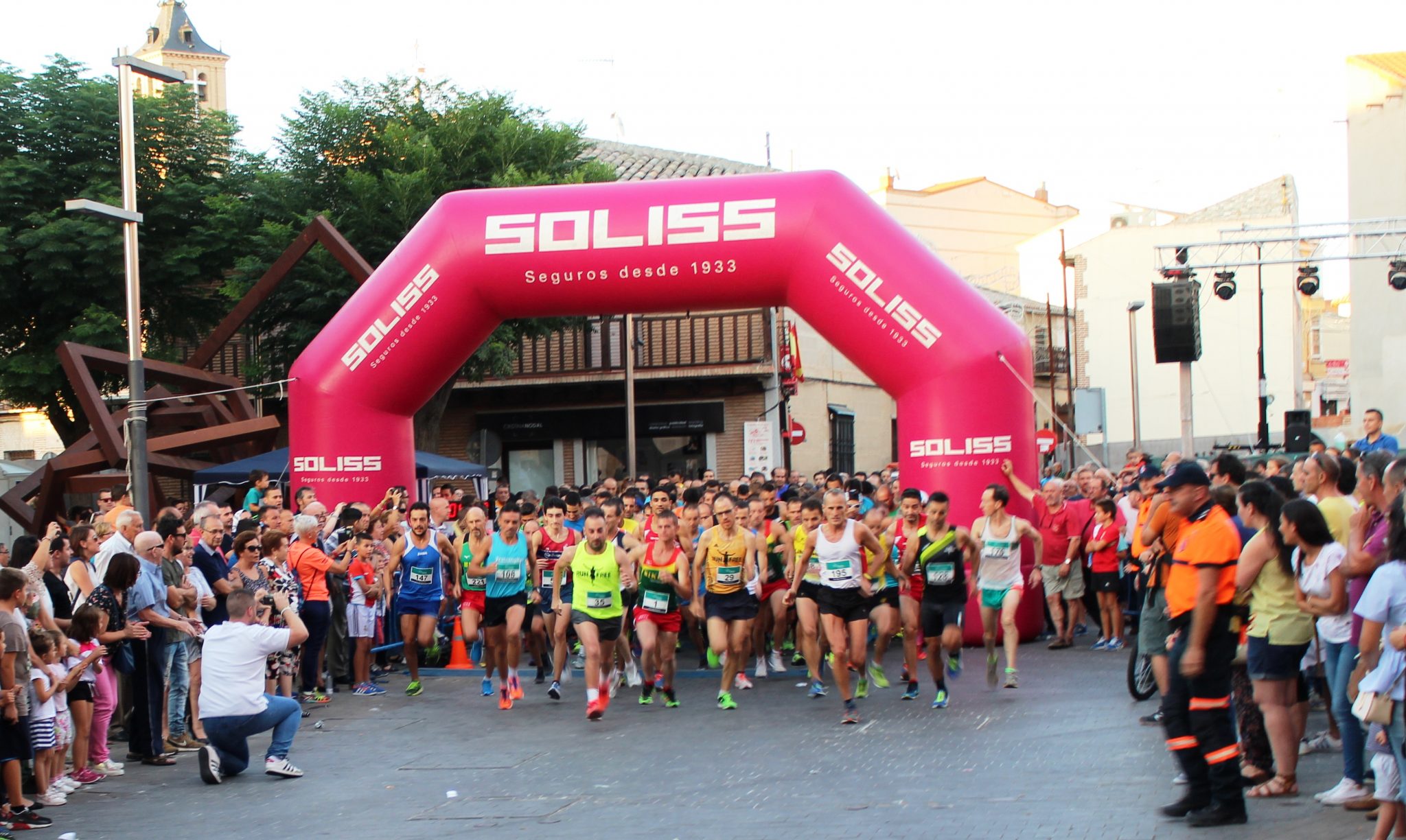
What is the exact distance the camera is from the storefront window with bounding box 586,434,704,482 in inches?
1344

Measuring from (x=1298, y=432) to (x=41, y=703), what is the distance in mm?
20105

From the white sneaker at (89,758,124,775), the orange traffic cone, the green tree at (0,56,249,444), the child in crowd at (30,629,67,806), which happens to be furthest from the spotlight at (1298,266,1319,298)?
the child in crowd at (30,629,67,806)

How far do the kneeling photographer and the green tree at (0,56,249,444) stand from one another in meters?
19.1

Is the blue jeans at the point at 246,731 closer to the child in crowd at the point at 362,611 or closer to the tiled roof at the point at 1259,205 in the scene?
the child in crowd at the point at 362,611

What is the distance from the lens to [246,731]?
9742 mm

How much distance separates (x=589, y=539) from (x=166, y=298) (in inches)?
822

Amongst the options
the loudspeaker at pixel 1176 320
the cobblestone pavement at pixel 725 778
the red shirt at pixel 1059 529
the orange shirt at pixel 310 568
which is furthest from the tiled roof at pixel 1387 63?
the orange shirt at pixel 310 568

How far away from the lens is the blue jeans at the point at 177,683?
422 inches

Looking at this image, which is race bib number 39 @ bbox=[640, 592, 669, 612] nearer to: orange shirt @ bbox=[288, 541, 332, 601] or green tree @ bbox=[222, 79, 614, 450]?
orange shirt @ bbox=[288, 541, 332, 601]

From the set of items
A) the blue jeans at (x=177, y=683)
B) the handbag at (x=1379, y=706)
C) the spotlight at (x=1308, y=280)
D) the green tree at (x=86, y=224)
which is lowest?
the blue jeans at (x=177, y=683)

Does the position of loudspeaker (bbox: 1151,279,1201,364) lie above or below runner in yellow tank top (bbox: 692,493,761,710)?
above

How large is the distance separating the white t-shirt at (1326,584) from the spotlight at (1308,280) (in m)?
17.0

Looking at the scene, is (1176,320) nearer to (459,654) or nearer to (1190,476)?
(459,654)

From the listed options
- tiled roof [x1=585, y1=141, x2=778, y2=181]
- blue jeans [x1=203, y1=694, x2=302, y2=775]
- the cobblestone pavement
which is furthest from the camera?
tiled roof [x1=585, y1=141, x2=778, y2=181]
